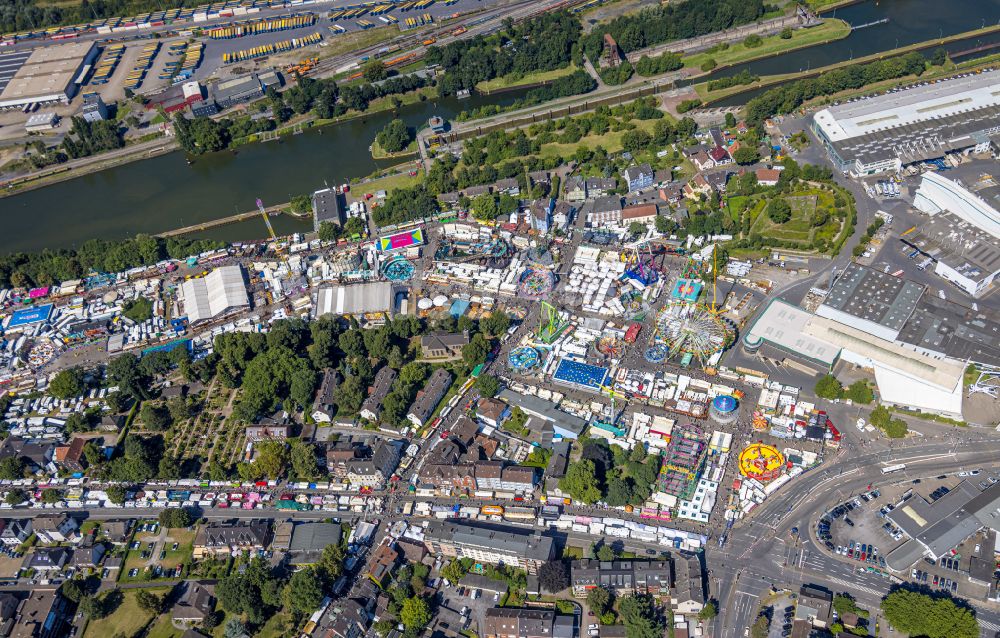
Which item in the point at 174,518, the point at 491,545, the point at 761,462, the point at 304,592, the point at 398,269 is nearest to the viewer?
the point at 304,592

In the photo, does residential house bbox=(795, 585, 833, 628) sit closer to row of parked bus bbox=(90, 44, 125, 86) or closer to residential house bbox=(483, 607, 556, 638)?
residential house bbox=(483, 607, 556, 638)

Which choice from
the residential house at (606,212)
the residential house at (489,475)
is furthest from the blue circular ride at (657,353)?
the residential house at (606,212)

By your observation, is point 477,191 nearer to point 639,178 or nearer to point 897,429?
point 639,178

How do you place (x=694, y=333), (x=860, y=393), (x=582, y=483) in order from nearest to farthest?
(x=582, y=483) → (x=860, y=393) → (x=694, y=333)

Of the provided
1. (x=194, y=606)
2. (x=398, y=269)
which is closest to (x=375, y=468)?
(x=194, y=606)

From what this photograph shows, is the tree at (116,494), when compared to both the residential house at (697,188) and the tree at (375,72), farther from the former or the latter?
the tree at (375,72)

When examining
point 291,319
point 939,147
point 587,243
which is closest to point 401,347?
point 291,319

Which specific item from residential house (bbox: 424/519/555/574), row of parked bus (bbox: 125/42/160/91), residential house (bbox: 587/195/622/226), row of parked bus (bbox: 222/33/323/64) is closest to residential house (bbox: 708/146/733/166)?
residential house (bbox: 587/195/622/226)
